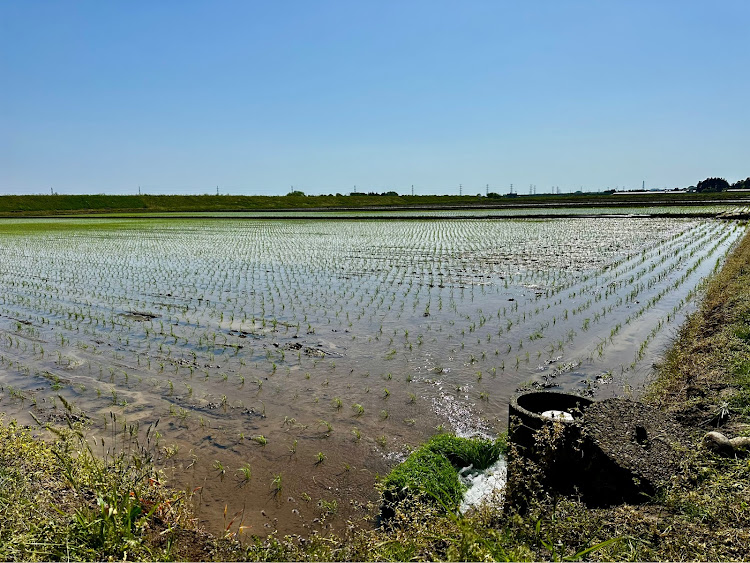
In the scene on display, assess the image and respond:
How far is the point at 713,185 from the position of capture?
72500mm

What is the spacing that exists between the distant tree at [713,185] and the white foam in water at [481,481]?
3255 inches

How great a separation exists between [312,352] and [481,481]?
11.5 feet

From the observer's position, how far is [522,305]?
930 centimetres

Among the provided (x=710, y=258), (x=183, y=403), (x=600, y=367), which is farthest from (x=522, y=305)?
(x=710, y=258)

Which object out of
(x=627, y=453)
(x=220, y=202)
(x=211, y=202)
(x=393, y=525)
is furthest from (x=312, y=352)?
(x=211, y=202)

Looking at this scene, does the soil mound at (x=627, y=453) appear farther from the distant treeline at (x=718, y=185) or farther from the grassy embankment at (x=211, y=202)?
the distant treeline at (x=718, y=185)

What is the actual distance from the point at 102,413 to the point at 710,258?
628 inches

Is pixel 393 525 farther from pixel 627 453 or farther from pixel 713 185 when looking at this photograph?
pixel 713 185

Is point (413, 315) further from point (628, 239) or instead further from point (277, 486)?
point (628, 239)

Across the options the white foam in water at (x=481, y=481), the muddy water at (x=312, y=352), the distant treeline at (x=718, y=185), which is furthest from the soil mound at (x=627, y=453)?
the distant treeline at (x=718, y=185)

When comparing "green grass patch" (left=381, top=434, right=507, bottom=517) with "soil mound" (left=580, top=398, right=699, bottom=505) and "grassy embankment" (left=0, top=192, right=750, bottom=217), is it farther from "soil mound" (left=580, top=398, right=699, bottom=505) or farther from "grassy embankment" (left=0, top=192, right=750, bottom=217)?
"grassy embankment" (left=0, top=192, right=750, bottom=217)

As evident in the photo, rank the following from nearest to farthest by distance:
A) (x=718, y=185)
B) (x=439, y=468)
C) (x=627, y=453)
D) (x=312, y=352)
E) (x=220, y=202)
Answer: (x=627, y=453) < (x=439, y=468) < (x=312, y=352) < (x=220, y=202) < (x=718, y=185)

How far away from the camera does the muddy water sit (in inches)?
160

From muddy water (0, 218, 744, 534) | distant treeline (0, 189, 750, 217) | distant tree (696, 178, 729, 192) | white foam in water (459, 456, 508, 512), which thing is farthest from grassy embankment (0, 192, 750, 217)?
white foam in water (459, 456, 508, 512)
